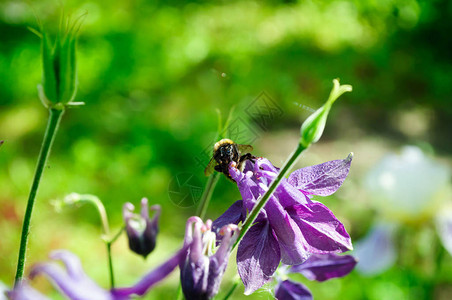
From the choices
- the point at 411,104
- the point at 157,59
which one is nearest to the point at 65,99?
the point at 157,59

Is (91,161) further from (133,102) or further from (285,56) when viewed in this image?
(285,56)

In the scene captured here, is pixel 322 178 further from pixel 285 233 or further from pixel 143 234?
pixel 143 234

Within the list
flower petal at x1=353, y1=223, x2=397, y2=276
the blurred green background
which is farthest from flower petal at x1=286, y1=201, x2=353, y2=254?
the blurred green background

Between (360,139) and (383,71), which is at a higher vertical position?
(383,71)

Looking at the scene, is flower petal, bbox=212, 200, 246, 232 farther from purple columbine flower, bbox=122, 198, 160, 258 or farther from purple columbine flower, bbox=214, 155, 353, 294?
purple columbine flower, bbox=122, 198, 160, 258

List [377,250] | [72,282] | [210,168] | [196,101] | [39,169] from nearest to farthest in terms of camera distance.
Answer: [72,282] → [39,169] → [210,168] → [377,250] → [196,101]

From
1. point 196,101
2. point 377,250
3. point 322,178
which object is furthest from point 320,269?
point 196,101
